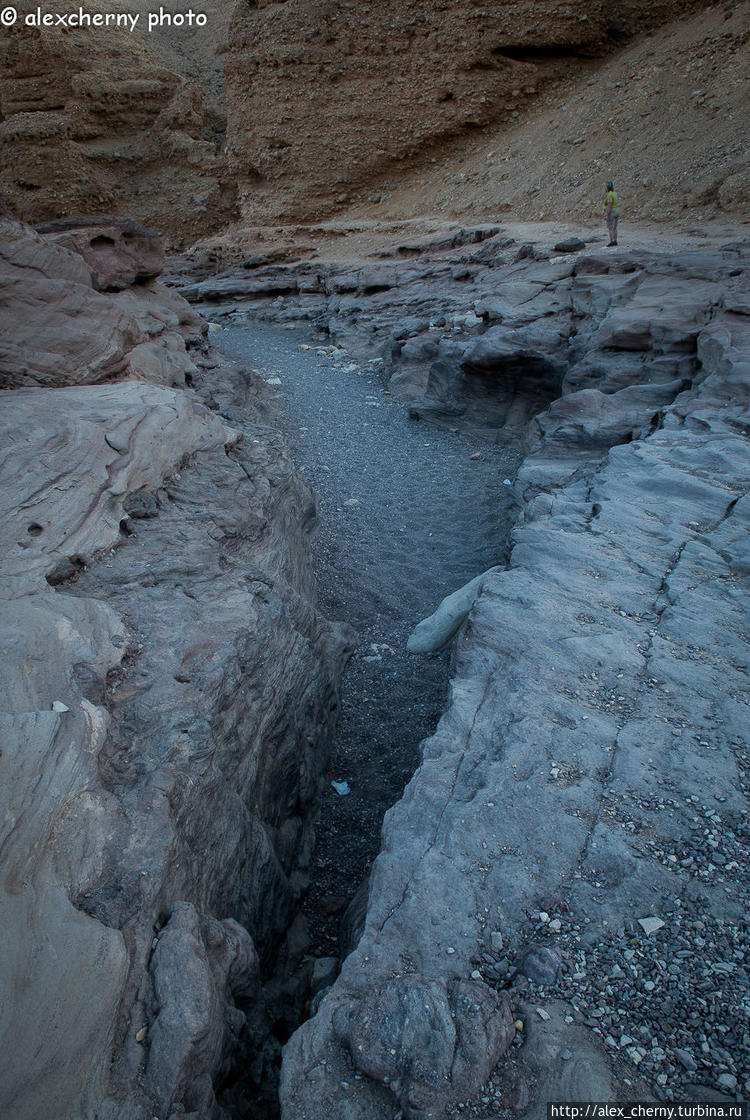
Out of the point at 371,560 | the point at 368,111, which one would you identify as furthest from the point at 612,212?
the point at 368,111

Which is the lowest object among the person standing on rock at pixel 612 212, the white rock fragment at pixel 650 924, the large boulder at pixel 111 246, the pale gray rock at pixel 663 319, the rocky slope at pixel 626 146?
the white rock fragment at pixel 650 924

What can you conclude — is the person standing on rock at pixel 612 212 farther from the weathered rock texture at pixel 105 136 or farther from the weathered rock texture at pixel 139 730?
the weathered rock texture at pixel 105 136

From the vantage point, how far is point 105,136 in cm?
2320

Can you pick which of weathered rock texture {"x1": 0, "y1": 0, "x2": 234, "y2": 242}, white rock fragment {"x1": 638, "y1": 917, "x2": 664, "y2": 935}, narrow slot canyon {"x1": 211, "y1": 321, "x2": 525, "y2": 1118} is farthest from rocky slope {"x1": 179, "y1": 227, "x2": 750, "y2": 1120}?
weathered rock texture {"x1": 0, "y1": 0, "x2": 234, "y2": 242}

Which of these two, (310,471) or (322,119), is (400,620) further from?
(322,119)

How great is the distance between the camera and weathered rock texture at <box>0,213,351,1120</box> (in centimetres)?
218

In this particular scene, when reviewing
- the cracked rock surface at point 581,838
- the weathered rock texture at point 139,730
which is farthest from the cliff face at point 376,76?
the cracked rock surface at point 581,838

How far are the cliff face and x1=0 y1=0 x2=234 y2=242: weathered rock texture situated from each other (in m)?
2.47

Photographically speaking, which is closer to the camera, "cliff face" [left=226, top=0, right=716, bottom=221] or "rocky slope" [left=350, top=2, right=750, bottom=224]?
"rocky slope" [left=350, top=2, right=750, bottom=224]

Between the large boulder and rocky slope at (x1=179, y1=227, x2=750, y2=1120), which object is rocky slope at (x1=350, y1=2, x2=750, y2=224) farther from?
rocky slope at (x1=179, y1=227, x2=750, y2=1120)

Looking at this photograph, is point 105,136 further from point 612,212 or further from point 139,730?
point 139,730

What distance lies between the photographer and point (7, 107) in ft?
71.3

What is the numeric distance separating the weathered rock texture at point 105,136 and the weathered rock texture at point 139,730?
60.3 feet

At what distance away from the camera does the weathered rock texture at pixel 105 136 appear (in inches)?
817
